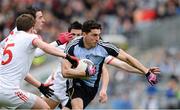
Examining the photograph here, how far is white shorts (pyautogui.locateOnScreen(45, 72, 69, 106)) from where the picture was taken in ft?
48.6

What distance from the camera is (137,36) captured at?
25219 millimetres

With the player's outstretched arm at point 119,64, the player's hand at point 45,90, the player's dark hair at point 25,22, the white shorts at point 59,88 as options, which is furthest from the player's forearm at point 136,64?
the player's dark hair at point 25,22

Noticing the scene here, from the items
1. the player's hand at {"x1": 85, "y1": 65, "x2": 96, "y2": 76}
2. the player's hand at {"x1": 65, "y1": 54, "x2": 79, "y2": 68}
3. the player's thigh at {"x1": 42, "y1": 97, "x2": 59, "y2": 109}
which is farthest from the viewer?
the player's thigh at {"x1": 42, "y1": 97, "x2": 59, "y2": 109}

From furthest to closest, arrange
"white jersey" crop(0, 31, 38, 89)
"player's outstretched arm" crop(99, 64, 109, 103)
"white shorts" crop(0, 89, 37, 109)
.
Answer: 1. "player's outstretched arm" crop(99, 64, 109, 103)
2. "white shorts" crop(0, 89, 37, 109)
3. "white jersey" crop(0, 31, 38, 89)

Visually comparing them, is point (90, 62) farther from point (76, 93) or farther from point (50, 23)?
point (50, 23)

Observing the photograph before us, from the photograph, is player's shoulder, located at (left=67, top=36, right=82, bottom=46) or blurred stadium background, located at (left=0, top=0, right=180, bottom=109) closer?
player's shoulder, located at (left=67, top=36, right=82, bottom=46)

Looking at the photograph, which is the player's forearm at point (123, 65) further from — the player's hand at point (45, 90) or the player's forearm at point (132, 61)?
the player's hand at point (45, 90)

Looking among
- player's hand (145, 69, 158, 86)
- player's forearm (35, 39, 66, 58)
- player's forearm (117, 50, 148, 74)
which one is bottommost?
player's hand (145, 69, 158, 86)

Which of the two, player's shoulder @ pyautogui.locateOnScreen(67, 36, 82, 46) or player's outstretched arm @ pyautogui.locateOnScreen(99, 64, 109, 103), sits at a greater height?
player's shoulder @ pyautogui.locateOnScreen(67, 36, 82, 46)

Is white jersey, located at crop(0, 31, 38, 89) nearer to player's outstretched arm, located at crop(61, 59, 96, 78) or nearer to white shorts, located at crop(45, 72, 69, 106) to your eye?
player's outstretched arm, located at crop(61, 59, 96, 78)

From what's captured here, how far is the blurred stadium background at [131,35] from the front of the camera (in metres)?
21.6

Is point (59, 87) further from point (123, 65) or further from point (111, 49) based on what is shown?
point (111, 49)

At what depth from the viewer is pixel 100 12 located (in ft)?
89.0

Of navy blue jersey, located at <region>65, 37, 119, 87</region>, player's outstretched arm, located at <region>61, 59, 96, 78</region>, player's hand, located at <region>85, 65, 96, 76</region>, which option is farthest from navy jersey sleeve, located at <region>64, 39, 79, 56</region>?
player's hand, located at <region>85, 65, 96, 76</region>
